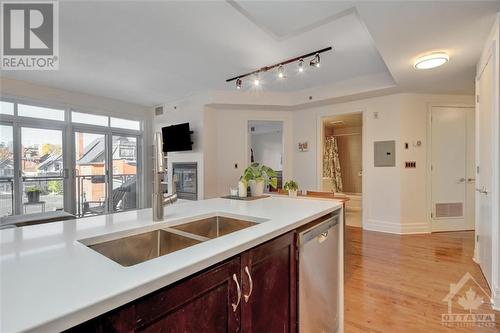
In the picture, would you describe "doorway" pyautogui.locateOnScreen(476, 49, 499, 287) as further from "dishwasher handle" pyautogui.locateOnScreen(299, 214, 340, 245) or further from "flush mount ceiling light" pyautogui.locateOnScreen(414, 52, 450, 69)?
"dishwasher handle" pyautogui.locateOnScreen(299, 214, 340, 245)

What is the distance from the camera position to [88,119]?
5172mm

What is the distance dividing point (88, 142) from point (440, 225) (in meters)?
7.07

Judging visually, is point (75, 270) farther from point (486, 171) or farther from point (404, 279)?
point (486, 171)

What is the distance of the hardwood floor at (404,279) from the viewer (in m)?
1.84

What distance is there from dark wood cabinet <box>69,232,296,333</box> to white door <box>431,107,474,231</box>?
4.25m

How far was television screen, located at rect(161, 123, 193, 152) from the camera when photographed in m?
5.14

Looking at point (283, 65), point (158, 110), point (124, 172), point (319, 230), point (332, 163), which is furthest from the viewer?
point (332, 163)

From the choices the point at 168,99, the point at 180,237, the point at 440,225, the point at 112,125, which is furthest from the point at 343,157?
the point at 180,237

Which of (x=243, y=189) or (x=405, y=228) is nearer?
(x=243, y=189)

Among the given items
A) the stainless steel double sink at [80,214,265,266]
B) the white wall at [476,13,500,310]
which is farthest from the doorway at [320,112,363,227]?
the stainless steel double sink at [80,214,265,266]

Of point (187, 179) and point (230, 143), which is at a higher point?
point (230, 143)

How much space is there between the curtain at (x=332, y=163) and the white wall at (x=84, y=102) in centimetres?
522

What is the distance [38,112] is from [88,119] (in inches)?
32.8

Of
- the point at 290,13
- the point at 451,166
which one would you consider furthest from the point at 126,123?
the point at 451,166
